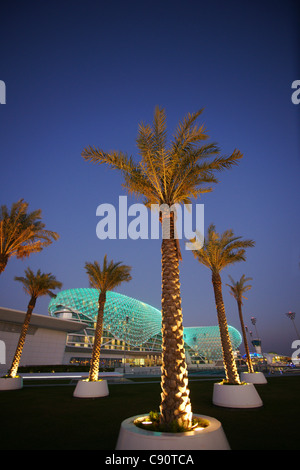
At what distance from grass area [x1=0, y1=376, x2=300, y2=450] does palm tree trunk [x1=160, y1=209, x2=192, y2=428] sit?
197cm

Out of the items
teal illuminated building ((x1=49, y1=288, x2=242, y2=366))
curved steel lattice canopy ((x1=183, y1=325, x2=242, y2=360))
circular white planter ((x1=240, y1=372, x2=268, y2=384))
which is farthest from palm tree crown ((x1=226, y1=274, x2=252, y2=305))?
curved steel lattice canopy ((x1=183, y1=325, x2=242, y2=360))

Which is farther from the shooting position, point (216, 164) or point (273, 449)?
point (216, 164)

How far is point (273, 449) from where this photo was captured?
5.93 m

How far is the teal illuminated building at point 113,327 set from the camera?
200ft

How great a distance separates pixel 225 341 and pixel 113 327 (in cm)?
5958

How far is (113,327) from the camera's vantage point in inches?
2694

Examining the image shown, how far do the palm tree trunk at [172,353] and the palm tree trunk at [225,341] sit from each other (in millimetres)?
8337

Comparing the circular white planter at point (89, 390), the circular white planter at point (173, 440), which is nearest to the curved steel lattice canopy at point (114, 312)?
the circular white planter at point (89, 390)

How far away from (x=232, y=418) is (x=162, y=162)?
949 centimetres

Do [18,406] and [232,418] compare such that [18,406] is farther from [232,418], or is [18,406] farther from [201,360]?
[201,360]

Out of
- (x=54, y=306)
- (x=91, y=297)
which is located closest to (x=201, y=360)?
(x=91, y=297)

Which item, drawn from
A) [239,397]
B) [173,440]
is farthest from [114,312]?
[173,440]

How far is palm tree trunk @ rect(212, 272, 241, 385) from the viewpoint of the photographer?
12797mm

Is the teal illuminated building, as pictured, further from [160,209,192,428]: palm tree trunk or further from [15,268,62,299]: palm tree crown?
[160,209,192,428]: palm tree trunk
